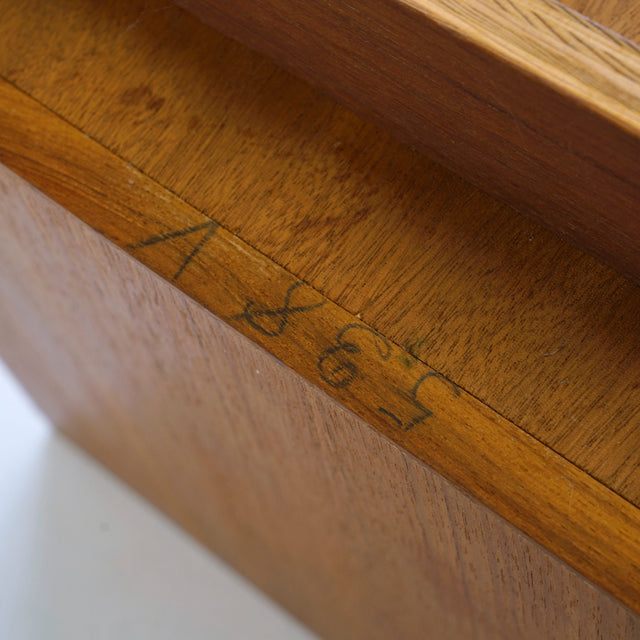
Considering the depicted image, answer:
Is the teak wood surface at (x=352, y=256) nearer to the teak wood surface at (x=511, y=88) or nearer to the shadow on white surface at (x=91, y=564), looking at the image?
the teak wood surface at (x=511, y=88)

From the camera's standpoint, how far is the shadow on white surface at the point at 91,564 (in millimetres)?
1042

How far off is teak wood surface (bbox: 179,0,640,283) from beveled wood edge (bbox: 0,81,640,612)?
111 mm

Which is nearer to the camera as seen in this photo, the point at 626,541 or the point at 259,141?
the point at 626,541

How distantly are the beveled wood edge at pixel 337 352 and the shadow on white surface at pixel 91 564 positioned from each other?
2.11 ft

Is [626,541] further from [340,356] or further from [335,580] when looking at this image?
[335,580]

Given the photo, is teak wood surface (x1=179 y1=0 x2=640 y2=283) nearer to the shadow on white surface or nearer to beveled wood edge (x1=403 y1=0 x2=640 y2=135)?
beveled wood edge (x1=403 y1=0 x2=640 y2=135)

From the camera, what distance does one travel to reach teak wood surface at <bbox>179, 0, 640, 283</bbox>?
38 cm

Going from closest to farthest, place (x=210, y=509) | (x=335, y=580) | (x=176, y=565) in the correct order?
(x=335, y=580) → (x=210, y=509) → (x=176, y=565)

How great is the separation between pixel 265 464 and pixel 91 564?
1.64 ft

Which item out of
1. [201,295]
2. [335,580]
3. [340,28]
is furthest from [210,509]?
[340,28]

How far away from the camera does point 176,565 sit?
1.09 metres

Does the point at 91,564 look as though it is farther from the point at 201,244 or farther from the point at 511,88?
the point at 511,88

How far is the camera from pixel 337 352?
0.45 m

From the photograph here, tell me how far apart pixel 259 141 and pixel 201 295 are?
0.34 feet
